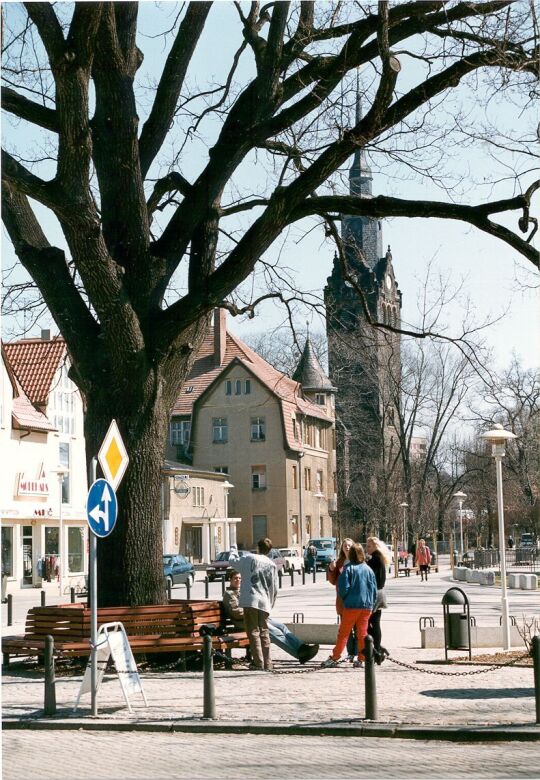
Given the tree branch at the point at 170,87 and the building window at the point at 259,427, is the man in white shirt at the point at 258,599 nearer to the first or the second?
the tree branch at the point at 170,87

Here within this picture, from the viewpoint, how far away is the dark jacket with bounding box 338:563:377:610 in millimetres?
15617

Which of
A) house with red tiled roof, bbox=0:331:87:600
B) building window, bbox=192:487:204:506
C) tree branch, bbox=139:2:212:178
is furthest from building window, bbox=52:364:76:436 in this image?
tree branch, bbox=139:2:212:178

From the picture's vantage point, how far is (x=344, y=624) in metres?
15.9

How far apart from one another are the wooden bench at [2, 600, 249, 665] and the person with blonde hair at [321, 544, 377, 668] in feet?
5.52

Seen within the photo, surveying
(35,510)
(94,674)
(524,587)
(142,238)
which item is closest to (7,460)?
(35,510)

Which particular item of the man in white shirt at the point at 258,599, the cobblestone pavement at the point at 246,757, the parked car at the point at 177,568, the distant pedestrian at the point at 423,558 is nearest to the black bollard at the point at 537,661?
the cobblestone pavement at the point at 246,757

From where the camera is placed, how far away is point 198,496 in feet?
230

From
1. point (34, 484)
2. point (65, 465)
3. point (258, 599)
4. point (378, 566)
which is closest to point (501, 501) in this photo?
point (378, 566)

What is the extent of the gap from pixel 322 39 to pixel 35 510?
3593cm

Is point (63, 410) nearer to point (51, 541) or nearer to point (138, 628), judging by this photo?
point (51, 541)

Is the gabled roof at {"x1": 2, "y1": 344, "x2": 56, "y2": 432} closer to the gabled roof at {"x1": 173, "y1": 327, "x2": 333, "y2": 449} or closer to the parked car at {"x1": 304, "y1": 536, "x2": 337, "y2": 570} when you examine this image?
the parked car at {"x1": 304, "y1": 536, "x2": 337, "y2": 570}

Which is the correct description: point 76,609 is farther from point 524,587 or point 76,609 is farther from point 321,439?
point 321,439

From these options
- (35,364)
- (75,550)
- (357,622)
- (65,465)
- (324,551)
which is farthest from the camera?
(324,551)

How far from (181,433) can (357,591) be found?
68.8 metres
